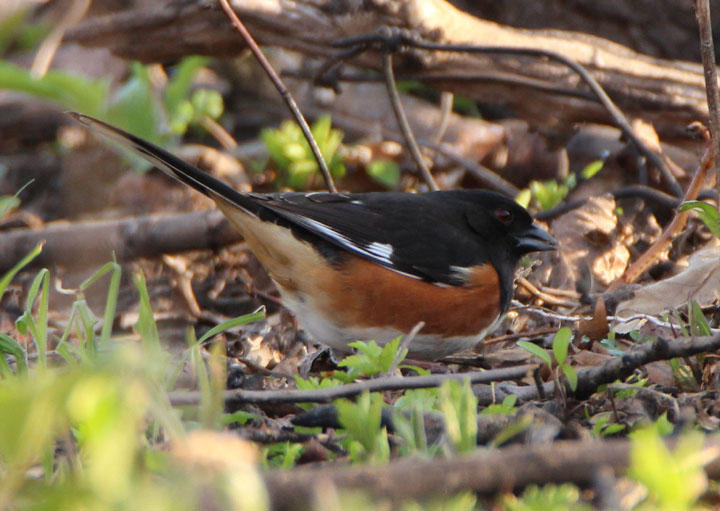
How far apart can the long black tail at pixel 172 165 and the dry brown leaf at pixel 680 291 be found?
142cm

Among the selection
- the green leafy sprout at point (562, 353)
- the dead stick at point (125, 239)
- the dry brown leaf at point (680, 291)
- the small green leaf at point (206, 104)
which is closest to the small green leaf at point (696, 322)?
the green leafy sprout at point (562, 353)

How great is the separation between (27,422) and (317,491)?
39 cm

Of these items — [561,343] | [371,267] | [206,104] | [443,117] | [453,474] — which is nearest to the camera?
[453,474]

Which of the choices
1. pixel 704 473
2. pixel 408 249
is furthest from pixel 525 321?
pixel 704 473

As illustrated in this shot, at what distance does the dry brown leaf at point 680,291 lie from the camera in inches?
129

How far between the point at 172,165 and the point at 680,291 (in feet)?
6.00

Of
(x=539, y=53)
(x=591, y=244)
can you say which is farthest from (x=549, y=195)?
(x=539, y=53)

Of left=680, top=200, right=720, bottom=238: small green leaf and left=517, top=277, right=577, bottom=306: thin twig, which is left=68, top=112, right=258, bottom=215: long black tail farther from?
left=680, top=200, right=720, bottom=238: small green leaf

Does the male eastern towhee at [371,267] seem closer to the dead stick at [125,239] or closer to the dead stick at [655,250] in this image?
the dead stick at [655,250]

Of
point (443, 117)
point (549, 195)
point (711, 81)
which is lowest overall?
point (549, 195)

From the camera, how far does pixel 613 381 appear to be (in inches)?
86.4

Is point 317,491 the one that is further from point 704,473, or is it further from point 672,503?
point 704,473

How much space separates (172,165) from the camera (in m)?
3.11

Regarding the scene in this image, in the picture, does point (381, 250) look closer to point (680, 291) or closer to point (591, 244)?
point (680, 291)
